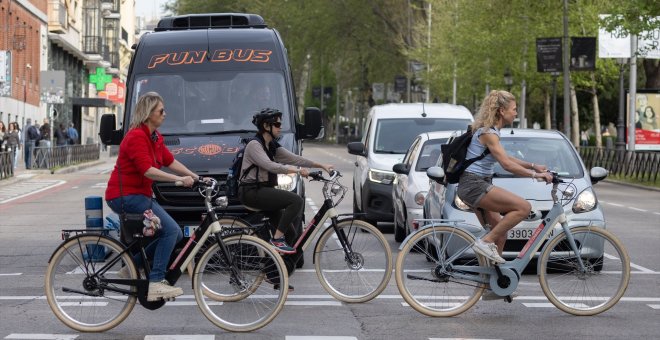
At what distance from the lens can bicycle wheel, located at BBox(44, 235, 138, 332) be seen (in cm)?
1007

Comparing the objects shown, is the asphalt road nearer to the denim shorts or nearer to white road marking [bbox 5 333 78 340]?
white road marking [bbox 5 333 78 340]

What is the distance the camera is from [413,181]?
17703 mm

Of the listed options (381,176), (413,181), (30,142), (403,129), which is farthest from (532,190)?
(30,142)

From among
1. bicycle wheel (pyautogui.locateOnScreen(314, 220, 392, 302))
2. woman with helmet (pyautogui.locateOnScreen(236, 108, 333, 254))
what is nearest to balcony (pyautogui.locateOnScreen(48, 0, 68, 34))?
woman with helmet (pyautogui.locateOnScreen(236, 108, 333, 254))

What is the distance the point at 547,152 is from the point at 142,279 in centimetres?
636

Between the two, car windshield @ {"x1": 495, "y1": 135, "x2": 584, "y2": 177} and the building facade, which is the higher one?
the building facade

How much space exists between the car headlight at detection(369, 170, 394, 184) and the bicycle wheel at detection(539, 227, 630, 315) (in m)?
8.77

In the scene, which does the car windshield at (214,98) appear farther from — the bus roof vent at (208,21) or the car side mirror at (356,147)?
the car side mirror at (356,147)

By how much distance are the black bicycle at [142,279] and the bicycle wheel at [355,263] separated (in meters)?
1.39

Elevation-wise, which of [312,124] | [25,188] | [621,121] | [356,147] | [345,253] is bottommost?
[25,188]

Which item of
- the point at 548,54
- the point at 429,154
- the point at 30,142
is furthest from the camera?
the point at 548,54

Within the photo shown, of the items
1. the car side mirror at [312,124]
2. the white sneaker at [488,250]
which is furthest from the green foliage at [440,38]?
the white sneaker at [488,250]

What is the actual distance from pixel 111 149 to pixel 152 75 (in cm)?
6510

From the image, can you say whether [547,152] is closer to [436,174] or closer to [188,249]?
[436,174]
